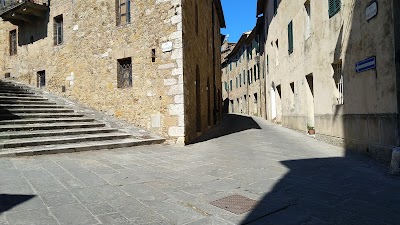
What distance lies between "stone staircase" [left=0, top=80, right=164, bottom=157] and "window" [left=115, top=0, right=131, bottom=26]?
11.3 feet

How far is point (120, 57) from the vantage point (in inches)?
387

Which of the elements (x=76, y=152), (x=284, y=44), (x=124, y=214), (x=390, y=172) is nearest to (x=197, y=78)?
(x=284, y=44)

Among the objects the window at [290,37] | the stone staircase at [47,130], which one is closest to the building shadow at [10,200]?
the stone staircase at [47,130]

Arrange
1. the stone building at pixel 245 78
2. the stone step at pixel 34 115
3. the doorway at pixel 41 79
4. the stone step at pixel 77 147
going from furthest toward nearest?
the stone building at pixel 245 78 → the doorway at pixel 41 79 → the stone step at pixel 34 115 → the stone step at pixel 77 147

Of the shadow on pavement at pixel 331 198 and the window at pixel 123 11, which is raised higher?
the window at pixel 123 11

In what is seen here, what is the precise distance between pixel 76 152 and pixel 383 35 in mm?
6667

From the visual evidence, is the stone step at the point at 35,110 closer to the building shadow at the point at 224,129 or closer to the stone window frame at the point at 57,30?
the stone window frame at the point at 57,30

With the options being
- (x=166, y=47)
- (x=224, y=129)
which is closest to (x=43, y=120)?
(x=166, y=47)

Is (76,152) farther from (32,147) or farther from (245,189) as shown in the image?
(245,189)

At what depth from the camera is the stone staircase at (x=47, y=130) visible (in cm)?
652

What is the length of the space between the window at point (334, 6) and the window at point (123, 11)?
20.1 feet

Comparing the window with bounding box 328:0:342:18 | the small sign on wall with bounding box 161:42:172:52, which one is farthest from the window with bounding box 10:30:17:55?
the window with bounding box 328:0:342:18

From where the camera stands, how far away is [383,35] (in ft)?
17.8

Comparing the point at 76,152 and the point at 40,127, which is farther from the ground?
the point at 40,127
